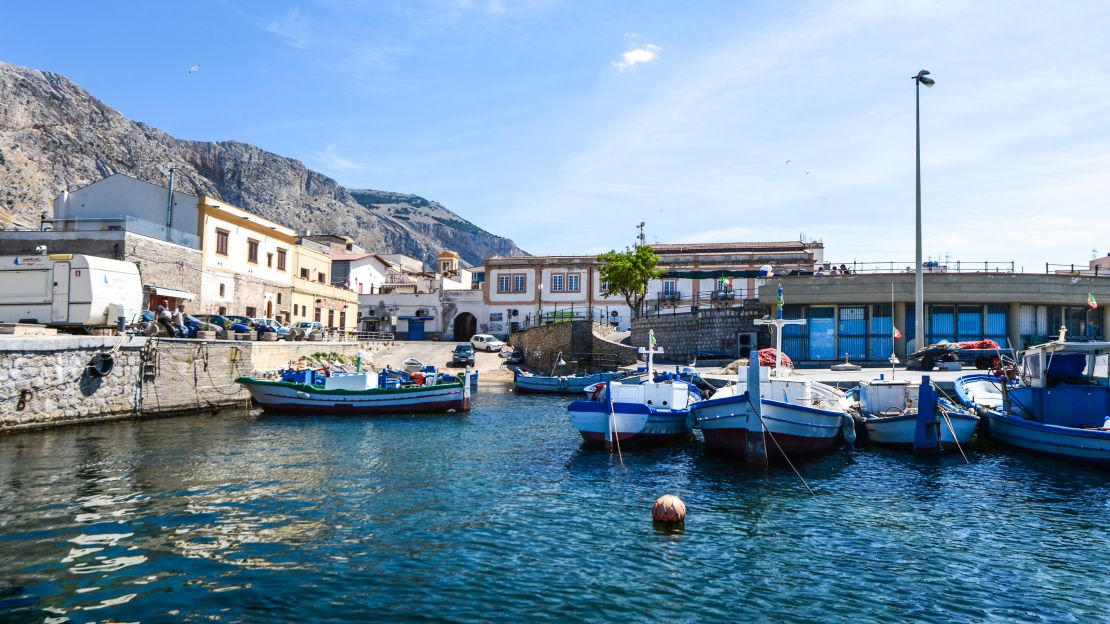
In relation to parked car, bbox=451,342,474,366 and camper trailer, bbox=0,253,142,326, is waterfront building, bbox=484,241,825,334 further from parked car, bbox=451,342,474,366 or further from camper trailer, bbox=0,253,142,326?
camper trailer, bbox=0,253,142,326

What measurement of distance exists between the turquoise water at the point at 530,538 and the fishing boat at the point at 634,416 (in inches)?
42.9

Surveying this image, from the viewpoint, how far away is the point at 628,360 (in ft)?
142

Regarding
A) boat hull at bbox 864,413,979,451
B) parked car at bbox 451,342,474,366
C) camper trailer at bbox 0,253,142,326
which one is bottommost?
boat hull at bbox 864,413,979,451

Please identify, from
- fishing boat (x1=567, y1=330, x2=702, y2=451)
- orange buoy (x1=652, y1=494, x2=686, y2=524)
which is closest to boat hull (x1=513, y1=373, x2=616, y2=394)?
fishing boat (x1=567, y1=330, x2=702, y2=451)

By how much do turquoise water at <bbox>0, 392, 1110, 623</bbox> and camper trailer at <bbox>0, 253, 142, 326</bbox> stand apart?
8.53 meters

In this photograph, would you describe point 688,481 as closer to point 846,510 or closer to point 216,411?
point 846,510

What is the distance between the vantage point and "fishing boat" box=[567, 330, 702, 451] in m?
19.6

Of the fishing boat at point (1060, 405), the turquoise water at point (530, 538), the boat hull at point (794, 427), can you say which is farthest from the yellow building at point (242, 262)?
the fishing boat at point (1060, 405)

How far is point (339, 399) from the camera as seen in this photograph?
28.2m

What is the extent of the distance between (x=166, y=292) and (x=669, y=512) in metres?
31.6

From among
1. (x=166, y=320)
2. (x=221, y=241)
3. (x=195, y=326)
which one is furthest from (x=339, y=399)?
(x=221, y=241)

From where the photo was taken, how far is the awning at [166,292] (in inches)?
1309

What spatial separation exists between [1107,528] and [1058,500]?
2095 millimetres

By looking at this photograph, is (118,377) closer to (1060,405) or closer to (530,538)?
(530,538)
